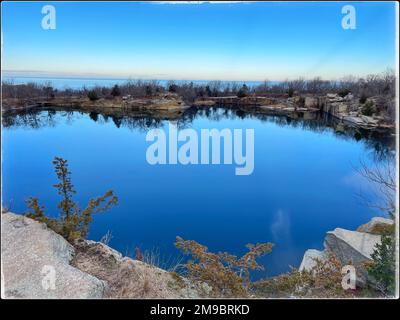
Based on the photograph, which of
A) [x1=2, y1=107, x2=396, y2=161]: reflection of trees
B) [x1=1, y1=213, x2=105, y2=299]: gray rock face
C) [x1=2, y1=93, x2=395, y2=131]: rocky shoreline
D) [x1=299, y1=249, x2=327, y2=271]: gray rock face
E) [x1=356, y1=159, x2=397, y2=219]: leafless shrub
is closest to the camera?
[x1=1, y1=213, x2=105, y2=299]: gray rock face

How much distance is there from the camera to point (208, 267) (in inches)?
92.2

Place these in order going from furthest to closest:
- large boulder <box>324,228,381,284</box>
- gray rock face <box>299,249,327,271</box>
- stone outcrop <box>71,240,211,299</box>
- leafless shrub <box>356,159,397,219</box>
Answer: gray rock face <box>299,249,327,271</box>, large boulder <box>324,228,381,284</box>, leafless shrub <box>356,159,397,219</box>, stone outcrop <box>71,240,211,299</box>

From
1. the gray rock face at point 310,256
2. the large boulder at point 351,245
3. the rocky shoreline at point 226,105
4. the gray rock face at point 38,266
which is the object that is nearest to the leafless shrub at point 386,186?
the large boulder at point 351,245

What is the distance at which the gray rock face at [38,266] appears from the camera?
5.89ft

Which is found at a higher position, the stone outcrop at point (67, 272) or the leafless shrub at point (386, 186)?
the leafless shrub at point (386, 186)

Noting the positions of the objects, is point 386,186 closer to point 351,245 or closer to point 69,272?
point 351,245

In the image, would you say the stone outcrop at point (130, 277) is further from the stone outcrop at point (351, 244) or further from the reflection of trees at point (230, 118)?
the reflection of trees at point (230, 118)

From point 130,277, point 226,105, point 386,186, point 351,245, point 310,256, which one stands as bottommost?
point 310,256

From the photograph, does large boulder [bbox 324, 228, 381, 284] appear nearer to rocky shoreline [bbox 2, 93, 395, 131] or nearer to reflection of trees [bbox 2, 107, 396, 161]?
reflection of trees [bbox 2, 107, 396, 161]

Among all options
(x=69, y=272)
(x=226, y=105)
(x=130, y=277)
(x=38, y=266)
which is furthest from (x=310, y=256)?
(x=226, y=105)

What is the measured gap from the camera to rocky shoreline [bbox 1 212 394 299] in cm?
185

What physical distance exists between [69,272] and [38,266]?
20 centimetres

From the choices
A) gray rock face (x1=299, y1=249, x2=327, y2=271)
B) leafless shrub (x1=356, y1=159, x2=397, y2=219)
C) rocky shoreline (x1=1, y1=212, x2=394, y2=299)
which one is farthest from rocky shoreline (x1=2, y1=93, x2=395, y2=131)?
rocky shoreline (x1=1, y1=212, x2=394, y2=299)

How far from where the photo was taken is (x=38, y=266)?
6.72 ft
